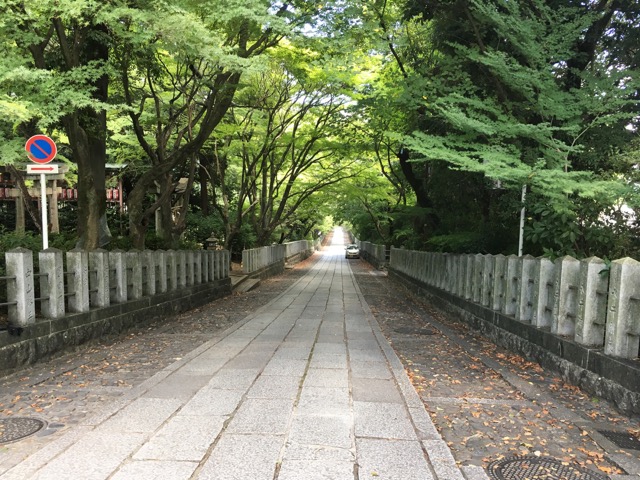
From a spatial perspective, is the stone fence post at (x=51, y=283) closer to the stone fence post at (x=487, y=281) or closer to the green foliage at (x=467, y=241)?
the stone fence post at (x=487, y=281)

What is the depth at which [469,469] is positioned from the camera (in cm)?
341

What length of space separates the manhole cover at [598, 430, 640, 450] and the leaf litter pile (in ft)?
0.43

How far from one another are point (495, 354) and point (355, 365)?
2.62 metres

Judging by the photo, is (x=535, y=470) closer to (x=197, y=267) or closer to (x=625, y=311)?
(x=625, y=311)

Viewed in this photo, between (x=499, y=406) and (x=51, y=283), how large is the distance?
5988 millimetres

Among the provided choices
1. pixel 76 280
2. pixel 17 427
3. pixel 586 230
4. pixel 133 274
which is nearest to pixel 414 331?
pixel 586 230

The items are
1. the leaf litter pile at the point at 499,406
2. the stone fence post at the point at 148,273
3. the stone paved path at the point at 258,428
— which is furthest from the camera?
the stone fence post at the point at 148,273

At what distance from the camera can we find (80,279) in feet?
23.2

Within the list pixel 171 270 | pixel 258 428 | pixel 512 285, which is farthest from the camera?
pixel 171 270

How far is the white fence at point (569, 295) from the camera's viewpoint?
4734 mm

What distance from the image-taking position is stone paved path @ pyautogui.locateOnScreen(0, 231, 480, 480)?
3.27 metres

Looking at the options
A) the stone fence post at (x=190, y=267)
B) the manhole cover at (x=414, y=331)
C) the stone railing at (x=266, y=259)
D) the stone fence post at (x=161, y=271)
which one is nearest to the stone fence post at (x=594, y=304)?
the manhole cover at (x=414, y=331)

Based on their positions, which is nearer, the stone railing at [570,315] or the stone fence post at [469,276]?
the stone railing at [570,315]

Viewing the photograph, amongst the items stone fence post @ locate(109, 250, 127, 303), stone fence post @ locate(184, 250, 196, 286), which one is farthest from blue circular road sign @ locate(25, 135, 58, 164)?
stone fence post @ locate(184, 250, 196, 286)
